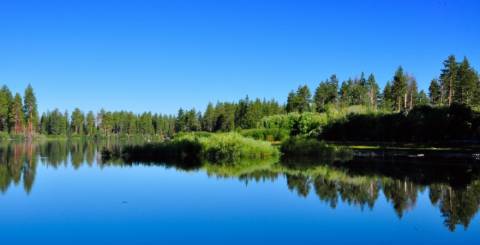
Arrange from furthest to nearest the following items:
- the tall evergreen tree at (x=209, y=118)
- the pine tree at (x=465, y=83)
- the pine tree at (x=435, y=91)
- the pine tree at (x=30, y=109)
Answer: the tall evergreen tree at (x=209, y=118) → the pine tree at (x=30, y=109) → the pine tree at (x=435, y=91) → the pine tree at (x=465, y=83)

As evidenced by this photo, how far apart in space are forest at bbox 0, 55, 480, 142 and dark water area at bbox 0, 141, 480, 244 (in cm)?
2698

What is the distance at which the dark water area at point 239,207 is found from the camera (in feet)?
33.8

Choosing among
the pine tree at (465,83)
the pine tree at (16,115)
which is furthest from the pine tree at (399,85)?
the pine tree at (16,115)

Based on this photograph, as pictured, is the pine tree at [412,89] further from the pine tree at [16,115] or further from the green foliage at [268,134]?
the pine tree at [16,115]

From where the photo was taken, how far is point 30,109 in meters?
101

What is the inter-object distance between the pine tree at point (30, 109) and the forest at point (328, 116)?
20 centimetres

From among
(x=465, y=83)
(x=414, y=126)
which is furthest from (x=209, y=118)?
(x=414, y=126)

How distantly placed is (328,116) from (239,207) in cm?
4824

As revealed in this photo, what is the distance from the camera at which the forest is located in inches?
1939

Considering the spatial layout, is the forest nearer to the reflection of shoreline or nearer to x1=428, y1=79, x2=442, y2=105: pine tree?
x1=428, y1=79, x2=442, y2=105: pine tree

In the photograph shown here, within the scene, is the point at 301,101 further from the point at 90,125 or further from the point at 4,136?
the point at 90,125

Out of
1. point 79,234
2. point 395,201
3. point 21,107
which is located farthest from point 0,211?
point 21,107

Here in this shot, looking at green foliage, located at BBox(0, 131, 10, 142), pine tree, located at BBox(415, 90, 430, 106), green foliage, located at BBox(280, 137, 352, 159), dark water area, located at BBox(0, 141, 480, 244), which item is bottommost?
dark water area, located at BBox(0, 141, 480, 244)

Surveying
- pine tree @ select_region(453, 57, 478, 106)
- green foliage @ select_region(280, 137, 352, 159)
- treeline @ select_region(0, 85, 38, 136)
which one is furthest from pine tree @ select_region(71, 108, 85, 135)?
green foliage @ select_region(280, 137, 352, 159)
